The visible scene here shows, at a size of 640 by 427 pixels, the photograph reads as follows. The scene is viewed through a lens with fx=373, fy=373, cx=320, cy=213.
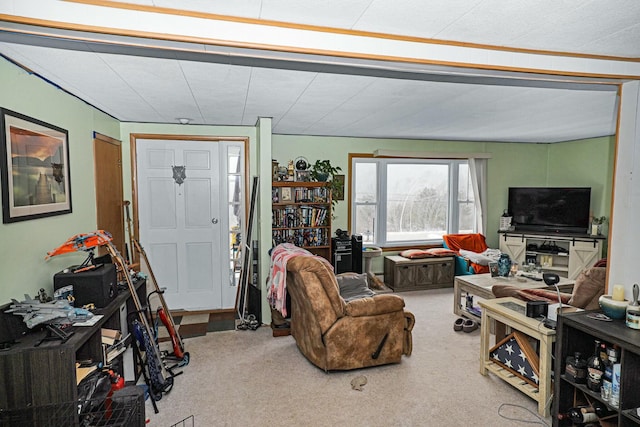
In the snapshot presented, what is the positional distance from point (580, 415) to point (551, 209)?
4.58m

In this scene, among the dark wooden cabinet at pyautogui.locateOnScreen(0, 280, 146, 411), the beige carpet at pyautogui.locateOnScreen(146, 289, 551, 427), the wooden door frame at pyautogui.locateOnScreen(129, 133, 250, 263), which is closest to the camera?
the dark wooden cabinet at pyautogui.locateOnScreen(0, 280, 146, 411)

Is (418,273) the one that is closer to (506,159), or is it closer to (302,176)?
(302,176)

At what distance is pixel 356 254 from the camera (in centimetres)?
538

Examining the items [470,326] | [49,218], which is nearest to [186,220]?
[49,218]

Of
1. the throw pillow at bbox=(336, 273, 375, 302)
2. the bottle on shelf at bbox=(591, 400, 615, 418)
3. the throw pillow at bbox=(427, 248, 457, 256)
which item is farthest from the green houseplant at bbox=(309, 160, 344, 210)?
the bottle on shelf at bbox=(591, 400, 615, 418)

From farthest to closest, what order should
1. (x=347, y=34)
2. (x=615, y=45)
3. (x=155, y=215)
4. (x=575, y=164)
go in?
(x=575, y=164) → (x=155, y=215) → (x=615, y=45) → (x=347, y=34)

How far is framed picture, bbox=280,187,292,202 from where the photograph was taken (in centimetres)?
490

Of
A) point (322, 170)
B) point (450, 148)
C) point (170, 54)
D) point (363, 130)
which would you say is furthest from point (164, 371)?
point (450, 148)

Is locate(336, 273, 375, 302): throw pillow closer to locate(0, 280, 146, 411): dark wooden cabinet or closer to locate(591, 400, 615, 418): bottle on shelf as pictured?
locate(591, 400, 615, 418): bottle on shelf

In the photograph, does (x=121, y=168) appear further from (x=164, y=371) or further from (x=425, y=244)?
(x=425, y=244)

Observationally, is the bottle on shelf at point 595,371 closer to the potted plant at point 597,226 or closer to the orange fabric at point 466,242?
the orange fabric at point 466,242

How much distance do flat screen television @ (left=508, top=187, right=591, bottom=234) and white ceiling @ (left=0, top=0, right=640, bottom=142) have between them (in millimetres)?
1144

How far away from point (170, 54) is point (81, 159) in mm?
1637

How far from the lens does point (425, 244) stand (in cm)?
625
